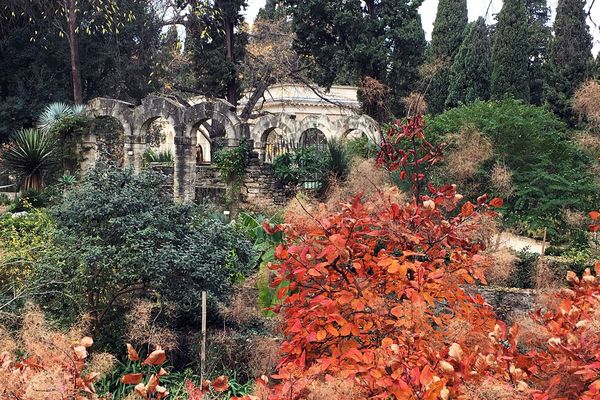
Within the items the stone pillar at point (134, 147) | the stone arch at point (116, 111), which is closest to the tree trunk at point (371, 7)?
the stone arch at point (116, 111)

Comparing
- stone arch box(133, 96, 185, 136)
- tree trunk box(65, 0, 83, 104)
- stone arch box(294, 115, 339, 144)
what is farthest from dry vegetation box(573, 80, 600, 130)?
tree trunk box(65, 0, 83, 104)

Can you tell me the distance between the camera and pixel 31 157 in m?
16.8

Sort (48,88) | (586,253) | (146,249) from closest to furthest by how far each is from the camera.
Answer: (146,249), (586,253), (48,88)

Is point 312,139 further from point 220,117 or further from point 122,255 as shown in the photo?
point 122,255

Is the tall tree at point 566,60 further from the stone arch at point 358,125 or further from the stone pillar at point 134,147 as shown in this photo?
the stone pillar at point 134,147

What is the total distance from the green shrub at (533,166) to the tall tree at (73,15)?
1448 centimetres

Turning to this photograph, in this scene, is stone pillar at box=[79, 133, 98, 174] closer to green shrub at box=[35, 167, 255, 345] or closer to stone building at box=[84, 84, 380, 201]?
stone building at box=[84, 84, 380, 201]

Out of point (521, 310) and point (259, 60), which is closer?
point (521, 310)

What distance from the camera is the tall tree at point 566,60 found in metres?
18.5

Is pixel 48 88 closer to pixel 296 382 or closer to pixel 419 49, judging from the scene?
pixel 419 49

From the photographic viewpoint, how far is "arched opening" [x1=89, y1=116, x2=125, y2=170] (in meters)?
17.0

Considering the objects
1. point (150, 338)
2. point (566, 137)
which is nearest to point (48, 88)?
point (566, 137)

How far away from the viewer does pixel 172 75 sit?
25.5 meters

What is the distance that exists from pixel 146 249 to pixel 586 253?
7012 millimetres
